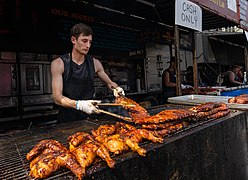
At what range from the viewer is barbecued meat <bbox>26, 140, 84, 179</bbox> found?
1.35m

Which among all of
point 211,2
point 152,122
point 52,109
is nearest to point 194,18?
point 211,2

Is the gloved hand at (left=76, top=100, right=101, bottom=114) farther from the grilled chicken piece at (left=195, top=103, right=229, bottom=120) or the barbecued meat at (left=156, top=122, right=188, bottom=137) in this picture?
the grilled chicken piece at (left=195, top=103, right=229, bottom=120)

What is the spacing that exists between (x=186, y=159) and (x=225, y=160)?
1026 mm

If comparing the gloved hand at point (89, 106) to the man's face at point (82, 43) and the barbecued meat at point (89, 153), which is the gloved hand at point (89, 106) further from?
the man's face at point (82, 43)

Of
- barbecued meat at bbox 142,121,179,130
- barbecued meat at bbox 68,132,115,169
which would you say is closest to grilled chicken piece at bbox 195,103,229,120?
barbecued meat at bbox 142,121,179,130

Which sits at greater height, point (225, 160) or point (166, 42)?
point (166, 42)

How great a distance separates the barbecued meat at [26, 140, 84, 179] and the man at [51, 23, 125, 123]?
148 cm

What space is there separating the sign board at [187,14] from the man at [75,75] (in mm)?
2346

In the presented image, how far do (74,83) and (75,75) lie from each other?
153mm

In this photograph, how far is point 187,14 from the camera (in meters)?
4.89

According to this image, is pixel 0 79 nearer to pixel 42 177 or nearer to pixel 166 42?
pixel 42 177

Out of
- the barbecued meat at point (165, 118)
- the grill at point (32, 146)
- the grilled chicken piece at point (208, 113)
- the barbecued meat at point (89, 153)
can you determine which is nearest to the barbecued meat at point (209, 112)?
the grilled chicken piece at point (208, 113)

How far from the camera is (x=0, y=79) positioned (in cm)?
538

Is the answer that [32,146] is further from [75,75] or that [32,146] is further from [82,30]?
[82,30]
